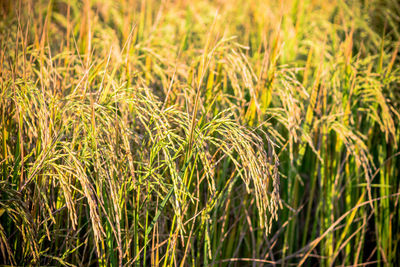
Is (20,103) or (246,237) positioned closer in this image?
(20,103)

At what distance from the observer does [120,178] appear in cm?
A: 115

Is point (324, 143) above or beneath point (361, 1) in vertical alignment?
beneath

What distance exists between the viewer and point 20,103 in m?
1.15

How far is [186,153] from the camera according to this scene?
3.82 feet

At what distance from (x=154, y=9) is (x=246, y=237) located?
2.58 meters

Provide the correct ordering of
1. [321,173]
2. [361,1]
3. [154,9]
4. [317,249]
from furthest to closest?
[154,9] < [361,1] < [317,249] < [321,173]

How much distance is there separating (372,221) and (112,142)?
1.69m

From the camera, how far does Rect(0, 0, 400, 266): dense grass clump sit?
3.65 feet

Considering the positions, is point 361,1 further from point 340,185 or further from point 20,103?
point 20,103

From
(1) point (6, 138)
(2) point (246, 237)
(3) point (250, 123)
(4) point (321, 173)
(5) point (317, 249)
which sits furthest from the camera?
(5) point (317, 249)

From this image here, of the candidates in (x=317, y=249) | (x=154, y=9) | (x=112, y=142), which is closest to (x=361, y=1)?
(x=154, y=9)

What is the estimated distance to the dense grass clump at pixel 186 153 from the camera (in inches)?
43.8

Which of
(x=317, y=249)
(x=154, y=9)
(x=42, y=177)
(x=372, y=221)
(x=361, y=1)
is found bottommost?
(x=317, y=249)

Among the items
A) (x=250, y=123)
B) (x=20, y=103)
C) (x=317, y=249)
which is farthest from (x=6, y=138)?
(x=317, y=249)
